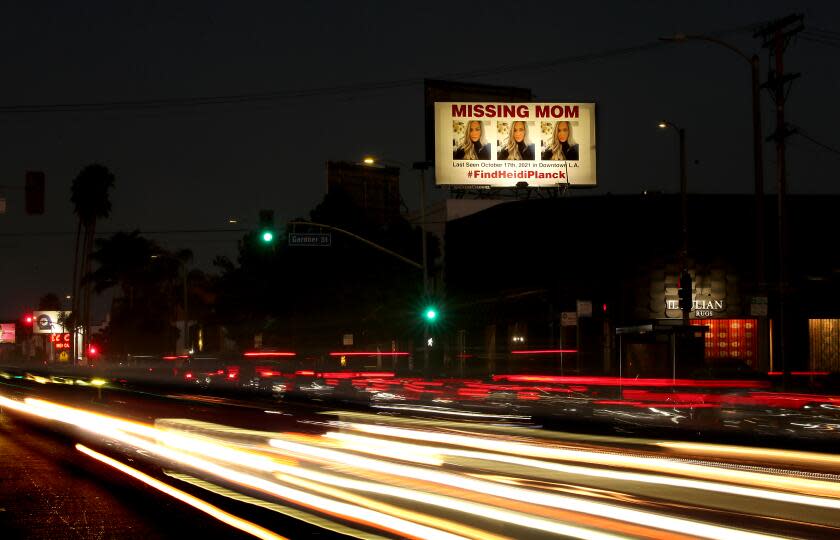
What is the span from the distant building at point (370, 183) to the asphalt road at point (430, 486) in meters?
76.7

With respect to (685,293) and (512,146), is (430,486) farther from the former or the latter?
(512,146)

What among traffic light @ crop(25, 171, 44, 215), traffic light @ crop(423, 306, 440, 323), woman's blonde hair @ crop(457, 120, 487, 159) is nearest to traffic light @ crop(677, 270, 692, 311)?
traffic light @ crop(423, 306, 440, 323)

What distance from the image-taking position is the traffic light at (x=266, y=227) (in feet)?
116

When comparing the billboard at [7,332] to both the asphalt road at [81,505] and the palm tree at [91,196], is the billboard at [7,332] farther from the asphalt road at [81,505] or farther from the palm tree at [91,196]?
the asphalt road at [81,505]

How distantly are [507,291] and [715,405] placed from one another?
91.7 feet

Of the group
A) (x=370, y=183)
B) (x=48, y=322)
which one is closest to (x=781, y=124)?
(x=370, y=183)

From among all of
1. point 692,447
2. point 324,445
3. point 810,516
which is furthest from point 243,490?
point 810,516

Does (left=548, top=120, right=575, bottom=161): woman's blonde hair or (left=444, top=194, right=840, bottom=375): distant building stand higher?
(left=548, top=120, right=575, bottom=161): woman's blonde hair

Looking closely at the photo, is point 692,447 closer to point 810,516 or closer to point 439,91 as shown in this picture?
point 810,516

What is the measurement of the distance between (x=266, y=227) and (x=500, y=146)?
22.2m

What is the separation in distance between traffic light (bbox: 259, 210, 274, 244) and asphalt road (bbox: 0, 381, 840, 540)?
1799 cm

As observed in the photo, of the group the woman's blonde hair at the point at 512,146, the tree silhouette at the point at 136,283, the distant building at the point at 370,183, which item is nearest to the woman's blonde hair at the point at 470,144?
the woman's blonde hair at the point at 512,146

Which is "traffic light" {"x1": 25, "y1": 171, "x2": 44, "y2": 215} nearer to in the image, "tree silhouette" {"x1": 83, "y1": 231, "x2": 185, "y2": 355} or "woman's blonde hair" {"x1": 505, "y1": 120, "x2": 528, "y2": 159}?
"woman's blonde hair" {"x1": 505, "y1": 120, "x2": 528, "y2": 159}

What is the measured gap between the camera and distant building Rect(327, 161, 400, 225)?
3681 inches
